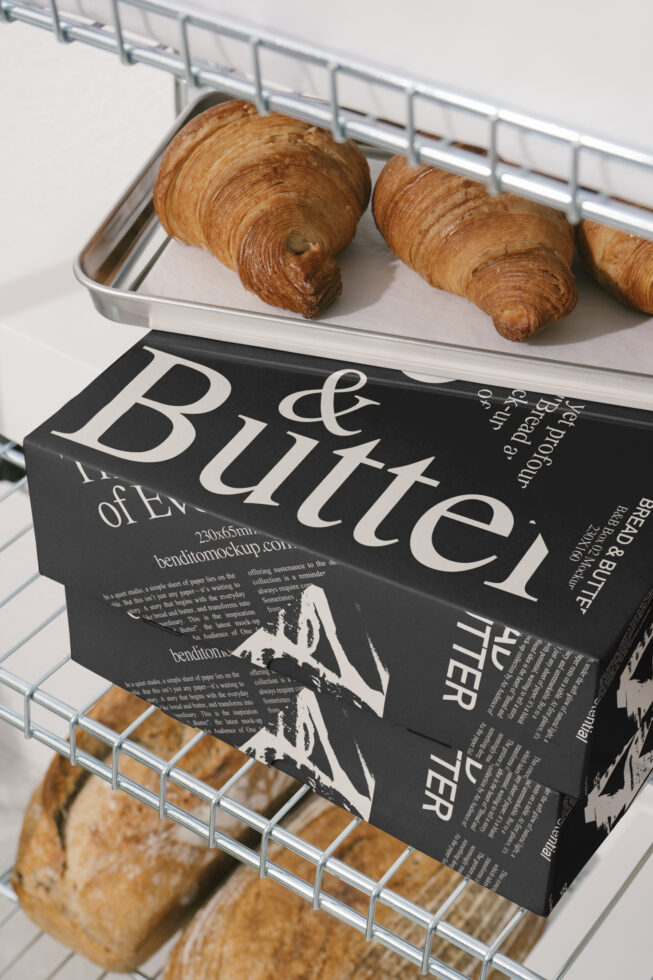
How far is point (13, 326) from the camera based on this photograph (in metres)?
0.77

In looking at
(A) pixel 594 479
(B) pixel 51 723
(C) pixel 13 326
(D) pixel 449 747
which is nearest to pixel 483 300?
(A) pixel 594 479

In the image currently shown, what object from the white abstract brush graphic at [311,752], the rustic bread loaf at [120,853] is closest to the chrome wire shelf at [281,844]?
the white abstract brush graphic at [311,752]

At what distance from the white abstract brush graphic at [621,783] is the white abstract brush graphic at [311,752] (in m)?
0.11

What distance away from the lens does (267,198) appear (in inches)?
21.0

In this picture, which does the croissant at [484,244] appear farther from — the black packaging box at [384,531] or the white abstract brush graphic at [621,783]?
the white abstract brush graphic at [621,783]

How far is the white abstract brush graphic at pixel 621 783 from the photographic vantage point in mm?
471

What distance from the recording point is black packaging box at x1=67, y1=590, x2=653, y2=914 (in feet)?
1.53

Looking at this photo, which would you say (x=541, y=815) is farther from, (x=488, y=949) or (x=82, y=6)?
(x=82, y=6)

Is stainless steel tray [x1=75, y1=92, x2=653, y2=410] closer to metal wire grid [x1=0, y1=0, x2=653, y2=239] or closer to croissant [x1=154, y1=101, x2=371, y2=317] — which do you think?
croissant [x1=154, y1=101, x2=371, y2=317]

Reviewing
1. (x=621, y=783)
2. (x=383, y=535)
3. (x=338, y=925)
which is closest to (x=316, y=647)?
(x=383, y=535)

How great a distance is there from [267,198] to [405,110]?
20 centimetres

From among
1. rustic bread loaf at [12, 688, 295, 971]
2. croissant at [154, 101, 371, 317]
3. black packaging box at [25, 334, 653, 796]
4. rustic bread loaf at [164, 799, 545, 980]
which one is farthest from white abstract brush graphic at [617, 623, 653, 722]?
rustic bread loaf at [12, 688, 295, 971]

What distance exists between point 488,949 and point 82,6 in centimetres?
45

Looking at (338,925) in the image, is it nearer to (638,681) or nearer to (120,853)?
(120,853)
